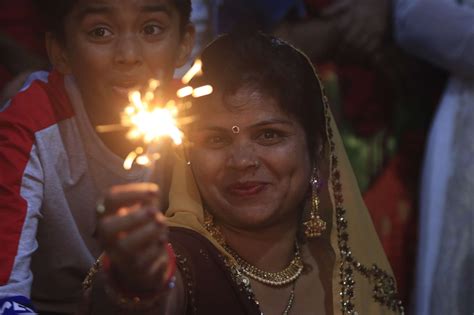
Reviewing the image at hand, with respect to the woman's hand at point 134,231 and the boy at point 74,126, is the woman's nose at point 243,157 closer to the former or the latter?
the boy at point 74,126

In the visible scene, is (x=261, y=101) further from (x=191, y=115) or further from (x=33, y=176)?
(x=33, y=176)

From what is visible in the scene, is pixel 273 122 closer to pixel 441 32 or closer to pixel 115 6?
pixel 115 6

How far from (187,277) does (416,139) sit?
267cm

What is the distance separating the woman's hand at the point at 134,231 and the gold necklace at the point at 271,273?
105cm

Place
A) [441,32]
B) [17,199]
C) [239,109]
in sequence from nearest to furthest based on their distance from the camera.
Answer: [17,199] → [239,109] → [441,32]

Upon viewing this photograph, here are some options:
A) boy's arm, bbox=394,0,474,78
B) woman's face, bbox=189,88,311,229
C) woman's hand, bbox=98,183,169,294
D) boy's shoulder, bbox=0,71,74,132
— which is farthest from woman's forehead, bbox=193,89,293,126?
boy's arm, bbox=394,0,474,78

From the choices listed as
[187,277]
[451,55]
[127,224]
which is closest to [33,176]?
[187,277]

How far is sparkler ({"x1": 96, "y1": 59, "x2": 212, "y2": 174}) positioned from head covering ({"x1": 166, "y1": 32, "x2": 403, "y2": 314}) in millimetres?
191

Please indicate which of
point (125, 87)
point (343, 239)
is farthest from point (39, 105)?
point (343, 239)

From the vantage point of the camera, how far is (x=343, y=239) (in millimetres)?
3359

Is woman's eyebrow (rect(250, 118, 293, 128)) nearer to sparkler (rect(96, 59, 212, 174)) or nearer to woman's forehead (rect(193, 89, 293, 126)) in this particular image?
woman's forehead (rect(193, 89, 293, 126))

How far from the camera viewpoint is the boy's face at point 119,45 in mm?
3268

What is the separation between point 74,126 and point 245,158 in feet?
2.66

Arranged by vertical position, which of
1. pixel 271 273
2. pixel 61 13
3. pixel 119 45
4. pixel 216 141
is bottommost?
pixel 271 273
